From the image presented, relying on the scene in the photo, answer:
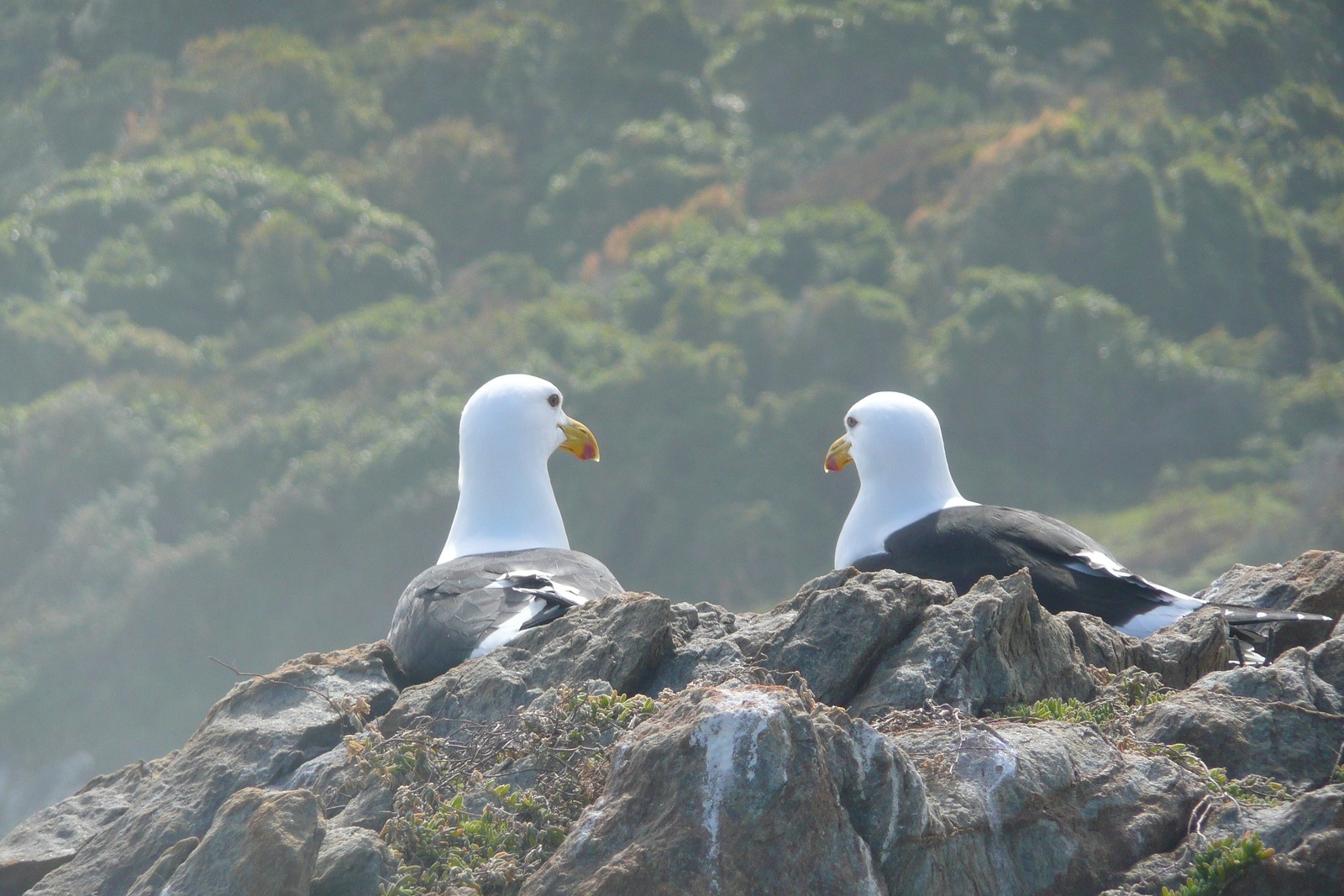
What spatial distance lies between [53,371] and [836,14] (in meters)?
26.5

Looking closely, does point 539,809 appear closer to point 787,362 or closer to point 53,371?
point 787,362

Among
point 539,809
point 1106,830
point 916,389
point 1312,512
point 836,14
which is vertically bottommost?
point 1106,830

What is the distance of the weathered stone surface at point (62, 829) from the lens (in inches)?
240

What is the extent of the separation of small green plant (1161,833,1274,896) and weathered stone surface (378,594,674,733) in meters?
2.25

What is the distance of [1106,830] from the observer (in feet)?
14.9

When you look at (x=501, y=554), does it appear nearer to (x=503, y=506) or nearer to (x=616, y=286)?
(x=503, y=506)

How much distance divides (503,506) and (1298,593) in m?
4.83

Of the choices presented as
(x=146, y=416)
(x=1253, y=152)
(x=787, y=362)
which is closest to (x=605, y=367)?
(x=787, y=362)

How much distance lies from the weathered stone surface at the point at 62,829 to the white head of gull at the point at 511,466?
7.52 feet

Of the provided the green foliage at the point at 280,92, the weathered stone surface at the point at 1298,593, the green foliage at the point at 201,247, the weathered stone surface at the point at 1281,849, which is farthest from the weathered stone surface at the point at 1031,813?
the green foliage at the point at 280,92

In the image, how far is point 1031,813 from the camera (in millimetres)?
4488

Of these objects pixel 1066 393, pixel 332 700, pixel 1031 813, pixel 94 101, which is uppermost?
pixel 94 101

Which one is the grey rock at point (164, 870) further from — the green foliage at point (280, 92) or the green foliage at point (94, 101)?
the green foliage at point (94, 101)

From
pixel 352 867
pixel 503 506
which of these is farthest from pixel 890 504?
pixel 352 867
